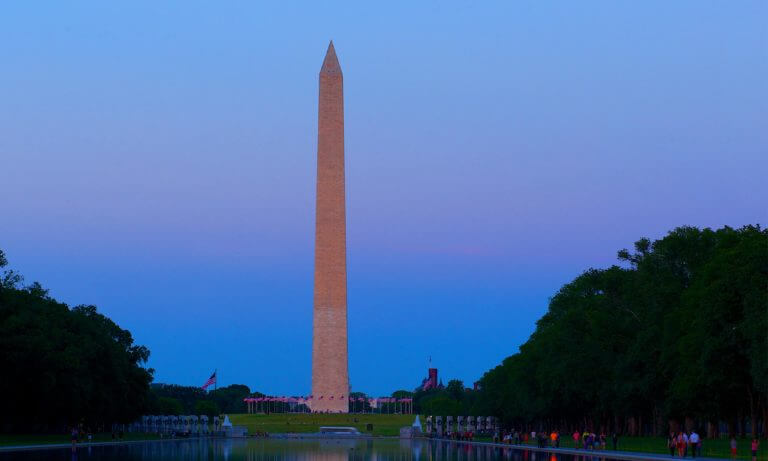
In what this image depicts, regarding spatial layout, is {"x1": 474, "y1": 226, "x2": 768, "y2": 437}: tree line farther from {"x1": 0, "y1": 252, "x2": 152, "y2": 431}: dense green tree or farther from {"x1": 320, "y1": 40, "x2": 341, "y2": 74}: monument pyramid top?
{"x1": 0, "y1": 252, "x2": 152, "y2": 431}: dense green tree

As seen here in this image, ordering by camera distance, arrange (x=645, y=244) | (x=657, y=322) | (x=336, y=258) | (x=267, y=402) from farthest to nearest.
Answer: (x=267, y=402)
(x=336, y=258)
(x=645, y=244)
(x=657, y=322)

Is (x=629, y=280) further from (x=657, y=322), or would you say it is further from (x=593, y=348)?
(x=657, y=322)

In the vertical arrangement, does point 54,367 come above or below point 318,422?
above

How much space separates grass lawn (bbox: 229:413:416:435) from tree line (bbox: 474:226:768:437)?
15.1 meters

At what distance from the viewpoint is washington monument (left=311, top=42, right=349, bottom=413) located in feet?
312

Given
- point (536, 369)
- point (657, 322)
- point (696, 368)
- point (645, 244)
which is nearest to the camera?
point (696, 368)

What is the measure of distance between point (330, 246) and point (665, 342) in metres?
43.6

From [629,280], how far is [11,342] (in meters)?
36.7

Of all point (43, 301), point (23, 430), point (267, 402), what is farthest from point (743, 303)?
point (267, 402)

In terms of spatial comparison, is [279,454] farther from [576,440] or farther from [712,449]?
[712,449]

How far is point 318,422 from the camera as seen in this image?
94.8m

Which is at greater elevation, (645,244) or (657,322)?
(645,244)

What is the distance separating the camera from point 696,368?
50688 millimetres

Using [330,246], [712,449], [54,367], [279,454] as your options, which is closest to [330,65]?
[330,246]
